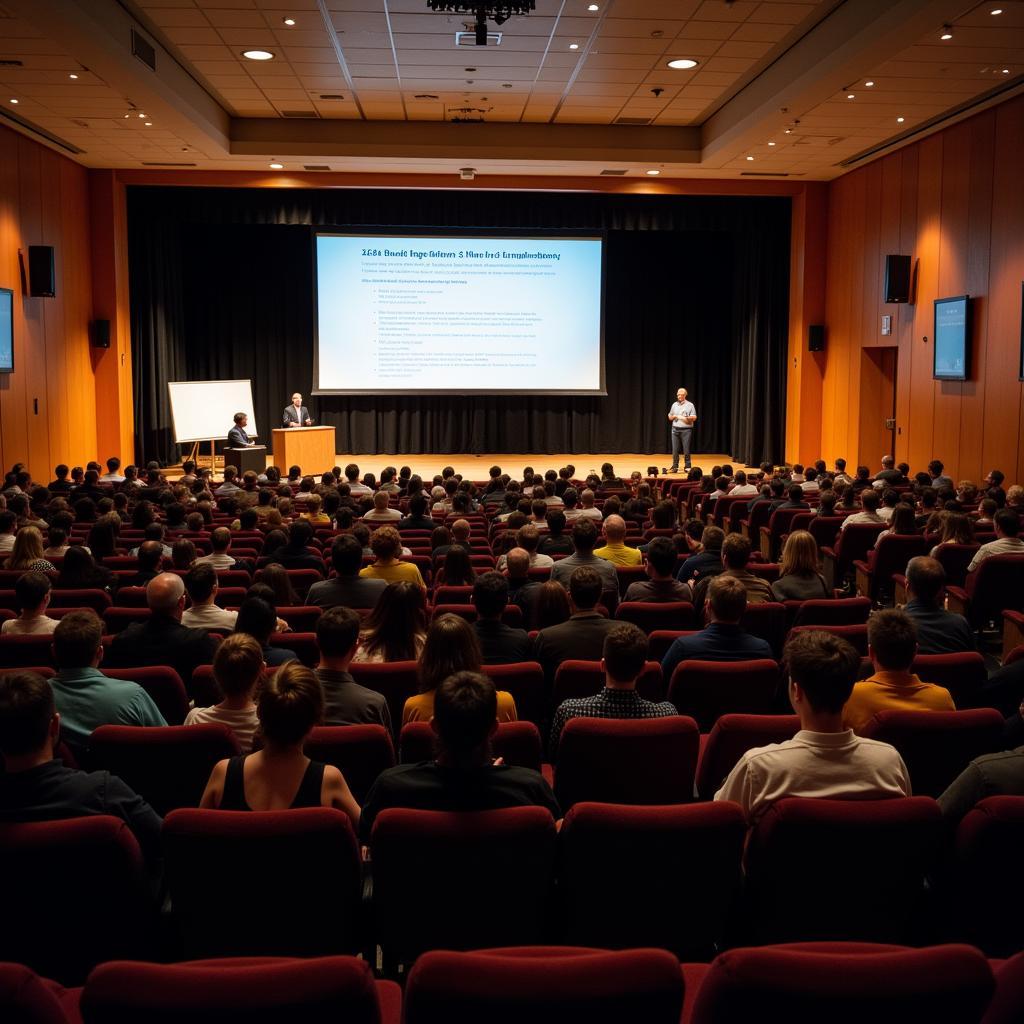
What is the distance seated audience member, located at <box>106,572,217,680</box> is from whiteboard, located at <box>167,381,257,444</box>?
477 inches

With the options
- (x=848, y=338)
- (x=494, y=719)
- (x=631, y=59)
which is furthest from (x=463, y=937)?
(x=848, y=338)

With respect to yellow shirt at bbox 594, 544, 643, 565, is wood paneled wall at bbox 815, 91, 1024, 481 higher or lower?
higher

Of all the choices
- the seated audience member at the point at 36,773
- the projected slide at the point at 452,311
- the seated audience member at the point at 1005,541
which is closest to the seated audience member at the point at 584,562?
the seated audience member at the point at 1005,541

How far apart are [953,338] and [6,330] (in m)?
11.8

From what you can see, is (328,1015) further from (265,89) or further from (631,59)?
(265,89)

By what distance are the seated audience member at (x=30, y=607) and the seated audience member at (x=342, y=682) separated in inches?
73.0

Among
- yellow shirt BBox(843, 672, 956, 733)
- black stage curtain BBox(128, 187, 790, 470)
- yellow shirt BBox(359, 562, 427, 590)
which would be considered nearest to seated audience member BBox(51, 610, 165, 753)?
yellow shirt BBox(843, 672, 956, 733)

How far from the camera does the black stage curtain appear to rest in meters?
17.5

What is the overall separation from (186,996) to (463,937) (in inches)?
39.1

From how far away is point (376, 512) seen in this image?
27.9 ft

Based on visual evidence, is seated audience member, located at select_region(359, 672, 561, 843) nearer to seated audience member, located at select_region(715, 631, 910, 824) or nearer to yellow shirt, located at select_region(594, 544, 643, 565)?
seated audience member, located at select_region(715, 631, 910, 824)

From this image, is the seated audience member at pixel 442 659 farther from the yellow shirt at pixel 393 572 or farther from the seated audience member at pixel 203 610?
the yellow shirt at pixel 393 572

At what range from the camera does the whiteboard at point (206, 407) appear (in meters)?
16.4

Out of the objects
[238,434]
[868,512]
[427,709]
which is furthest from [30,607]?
[238,434]
